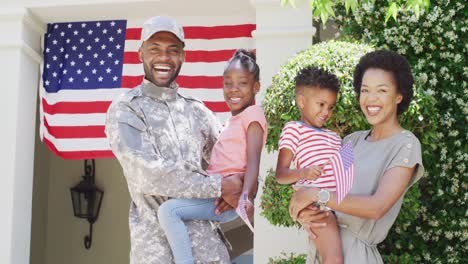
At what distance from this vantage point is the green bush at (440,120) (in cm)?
636

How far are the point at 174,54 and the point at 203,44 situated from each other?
3.65 meters

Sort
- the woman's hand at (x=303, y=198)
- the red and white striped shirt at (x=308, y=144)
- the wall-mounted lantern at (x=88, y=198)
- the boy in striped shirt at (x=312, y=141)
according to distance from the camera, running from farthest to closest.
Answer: the wall-mounted lantern at (x=88, y=198) < the red and white striped shirt at (x=308, y=144) < the boy in striped shirt at (x=312, y=141) < the woman's hand at (x=303, y=198)

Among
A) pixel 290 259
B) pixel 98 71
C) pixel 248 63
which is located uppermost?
pixel 98 71

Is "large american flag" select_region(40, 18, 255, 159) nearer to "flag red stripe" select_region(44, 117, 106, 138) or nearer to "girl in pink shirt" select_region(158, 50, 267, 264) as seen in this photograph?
"flag red stripe" select_region(44, 117, 106, 138)

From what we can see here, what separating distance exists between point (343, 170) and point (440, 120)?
3098mm

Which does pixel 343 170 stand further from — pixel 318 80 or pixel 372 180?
pixel 318 80

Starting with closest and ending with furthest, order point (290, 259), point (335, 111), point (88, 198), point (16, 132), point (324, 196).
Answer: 1. point (324, 196)
2. point (335, 111)
3. point (290, 259)
4. point (16, 132)
5. point (88, 198)

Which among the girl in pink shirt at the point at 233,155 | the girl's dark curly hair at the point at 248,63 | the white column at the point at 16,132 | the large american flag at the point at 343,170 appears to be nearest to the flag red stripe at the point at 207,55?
the white column at the point at 16,132

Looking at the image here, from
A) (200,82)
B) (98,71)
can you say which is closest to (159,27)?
(200,82)

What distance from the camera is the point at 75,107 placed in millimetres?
7965

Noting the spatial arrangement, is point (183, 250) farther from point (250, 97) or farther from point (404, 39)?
point (404, 39)

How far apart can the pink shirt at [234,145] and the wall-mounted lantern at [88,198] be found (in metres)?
6.38

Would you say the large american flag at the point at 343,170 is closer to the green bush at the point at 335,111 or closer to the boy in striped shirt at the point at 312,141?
the boy in striped shirt at the point at 312,141

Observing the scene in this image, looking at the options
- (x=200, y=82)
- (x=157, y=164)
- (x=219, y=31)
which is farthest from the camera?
(x=219, y=31)
